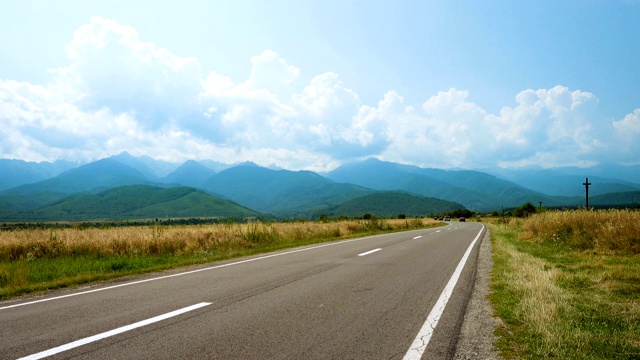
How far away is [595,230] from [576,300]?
10894mm

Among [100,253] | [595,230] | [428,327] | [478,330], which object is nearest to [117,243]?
[100,253]

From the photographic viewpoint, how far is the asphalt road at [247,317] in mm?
4426

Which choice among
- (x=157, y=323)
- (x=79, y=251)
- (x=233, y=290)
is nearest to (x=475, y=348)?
(x=157, y=323)

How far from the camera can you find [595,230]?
15.5 metres

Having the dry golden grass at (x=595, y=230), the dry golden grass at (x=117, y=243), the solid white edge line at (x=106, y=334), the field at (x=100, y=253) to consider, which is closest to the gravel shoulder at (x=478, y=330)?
the solid white edge line at (x=106, y=334)

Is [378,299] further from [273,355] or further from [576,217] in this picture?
[576,217]

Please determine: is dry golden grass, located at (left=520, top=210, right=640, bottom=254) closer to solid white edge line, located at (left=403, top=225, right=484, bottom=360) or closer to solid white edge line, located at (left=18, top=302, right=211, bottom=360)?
solid white edge line, located at (left=403, top=225, right=484, bottom=360)

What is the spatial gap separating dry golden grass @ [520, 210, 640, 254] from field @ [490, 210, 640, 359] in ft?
0.13

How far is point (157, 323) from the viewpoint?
5480 mm

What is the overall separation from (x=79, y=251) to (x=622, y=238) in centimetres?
2054

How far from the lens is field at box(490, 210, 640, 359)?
Answer: 14.5 ft

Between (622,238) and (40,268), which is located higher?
(622,238)

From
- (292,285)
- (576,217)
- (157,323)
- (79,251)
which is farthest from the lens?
(576,217)

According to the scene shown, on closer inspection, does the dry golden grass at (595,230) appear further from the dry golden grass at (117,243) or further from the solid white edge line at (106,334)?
the dry golden grass at (117,243)
